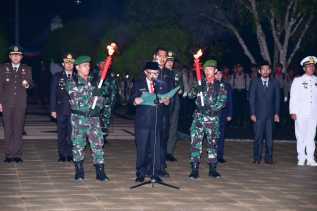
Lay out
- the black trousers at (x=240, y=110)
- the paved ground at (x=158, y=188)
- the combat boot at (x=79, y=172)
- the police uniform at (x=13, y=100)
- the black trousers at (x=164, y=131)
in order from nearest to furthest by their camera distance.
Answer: the paved ground at (x=158, y=188) → the combat boot at (x=79, y=172) → the black trousers at (x=164, y=131) → the police uniform at (x=13, y=100) → the black trousers at (x=240, y=110)

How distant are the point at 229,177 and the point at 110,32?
21411 millimetres

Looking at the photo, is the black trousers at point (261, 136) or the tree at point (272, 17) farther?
the tree at point (272, 17)

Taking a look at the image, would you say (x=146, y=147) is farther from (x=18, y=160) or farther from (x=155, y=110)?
(x=18, y=160)

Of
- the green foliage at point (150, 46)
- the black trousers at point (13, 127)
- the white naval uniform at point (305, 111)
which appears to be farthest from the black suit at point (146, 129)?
the green foliage at point (150, 46)

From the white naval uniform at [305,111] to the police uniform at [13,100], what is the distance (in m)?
4.89

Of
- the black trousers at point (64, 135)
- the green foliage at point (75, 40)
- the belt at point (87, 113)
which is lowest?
the black trousers at point (64, 135)

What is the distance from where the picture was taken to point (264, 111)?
15844 mm

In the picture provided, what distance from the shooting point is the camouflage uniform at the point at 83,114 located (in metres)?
13.0

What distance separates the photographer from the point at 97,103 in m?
12.9

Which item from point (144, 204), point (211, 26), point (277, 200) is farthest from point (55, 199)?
point (211, 26)

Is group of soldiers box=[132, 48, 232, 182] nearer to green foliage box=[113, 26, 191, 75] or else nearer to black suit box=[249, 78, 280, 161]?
black suit box=[249, 78, 280, 161]

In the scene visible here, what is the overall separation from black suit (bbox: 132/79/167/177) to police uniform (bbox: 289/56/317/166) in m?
→ 3.67

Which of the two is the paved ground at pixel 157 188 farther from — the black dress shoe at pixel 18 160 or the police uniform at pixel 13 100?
the police uniform at pixel 13 100

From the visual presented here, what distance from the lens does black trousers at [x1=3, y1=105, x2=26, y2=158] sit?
51.3 feet
